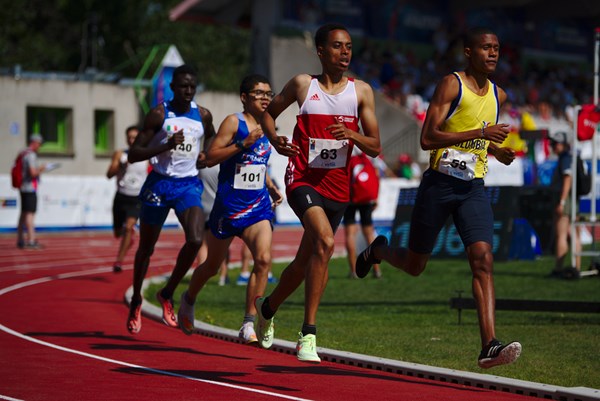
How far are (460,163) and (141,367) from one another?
298cm

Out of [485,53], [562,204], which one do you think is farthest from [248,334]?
[562,204]

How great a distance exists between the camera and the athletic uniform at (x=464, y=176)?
320 inches

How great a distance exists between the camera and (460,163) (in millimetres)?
8148

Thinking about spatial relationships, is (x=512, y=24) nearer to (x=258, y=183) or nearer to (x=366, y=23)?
(x=366, y=23)

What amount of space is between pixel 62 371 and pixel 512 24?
4362cm

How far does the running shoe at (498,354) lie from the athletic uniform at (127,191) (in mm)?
10765

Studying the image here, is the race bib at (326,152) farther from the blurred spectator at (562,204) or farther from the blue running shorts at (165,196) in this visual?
the blurred spectator at (562,204)

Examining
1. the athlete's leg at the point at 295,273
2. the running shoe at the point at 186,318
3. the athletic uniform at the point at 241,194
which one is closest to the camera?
the athlete's leg at the point at 295,273

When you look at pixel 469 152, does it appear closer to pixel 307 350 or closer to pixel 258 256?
pixel 307 350

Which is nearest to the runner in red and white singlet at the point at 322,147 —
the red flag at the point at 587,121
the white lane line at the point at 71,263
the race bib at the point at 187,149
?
the race bib at the point at 187,149

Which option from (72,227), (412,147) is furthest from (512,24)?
(72,227)

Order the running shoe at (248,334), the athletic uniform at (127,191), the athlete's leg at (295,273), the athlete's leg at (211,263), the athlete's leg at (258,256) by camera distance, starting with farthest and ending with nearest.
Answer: the athletic uniform at (127,191) < the athlete's leg at (211,263) < the athlete's leg at (258,256) < the running shoe at (248,334) < the athlete's leg at (295,273)

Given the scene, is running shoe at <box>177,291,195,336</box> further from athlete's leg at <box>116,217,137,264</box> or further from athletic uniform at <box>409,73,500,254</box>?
athlete's leg at <box>116,217,137,264</box>

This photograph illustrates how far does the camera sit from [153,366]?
9055mm
